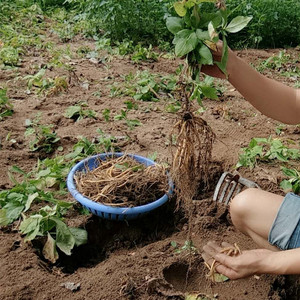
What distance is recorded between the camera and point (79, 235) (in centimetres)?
229

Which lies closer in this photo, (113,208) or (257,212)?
(257,212)

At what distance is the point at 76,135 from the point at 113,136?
274 mm

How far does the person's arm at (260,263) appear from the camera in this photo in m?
1.72

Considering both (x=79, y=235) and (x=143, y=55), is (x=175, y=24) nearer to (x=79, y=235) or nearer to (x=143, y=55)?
(x=79, y=235)

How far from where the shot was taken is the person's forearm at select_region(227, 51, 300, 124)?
2043mm

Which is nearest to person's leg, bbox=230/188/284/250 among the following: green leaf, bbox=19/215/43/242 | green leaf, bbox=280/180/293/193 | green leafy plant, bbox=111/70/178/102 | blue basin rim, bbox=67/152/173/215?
blue basin rim, bbox=67/152/173/215

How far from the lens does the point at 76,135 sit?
3240 millimetres

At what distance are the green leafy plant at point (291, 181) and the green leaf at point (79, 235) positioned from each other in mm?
1143

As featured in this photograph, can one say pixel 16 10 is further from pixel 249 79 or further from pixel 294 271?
pixel 294 271

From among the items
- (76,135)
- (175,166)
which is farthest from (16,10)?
(175,166)

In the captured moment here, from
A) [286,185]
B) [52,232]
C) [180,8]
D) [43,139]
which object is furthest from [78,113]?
[180,8]

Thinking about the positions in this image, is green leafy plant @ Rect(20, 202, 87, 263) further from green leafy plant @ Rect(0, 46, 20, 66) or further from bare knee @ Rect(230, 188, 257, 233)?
green leafy plant @ Rect(0, 46, 20, 66)

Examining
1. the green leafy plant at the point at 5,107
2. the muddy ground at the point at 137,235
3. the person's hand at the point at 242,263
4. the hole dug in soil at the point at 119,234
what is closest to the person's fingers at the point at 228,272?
the person's hand at the point at 242,263

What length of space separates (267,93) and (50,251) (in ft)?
4.00
